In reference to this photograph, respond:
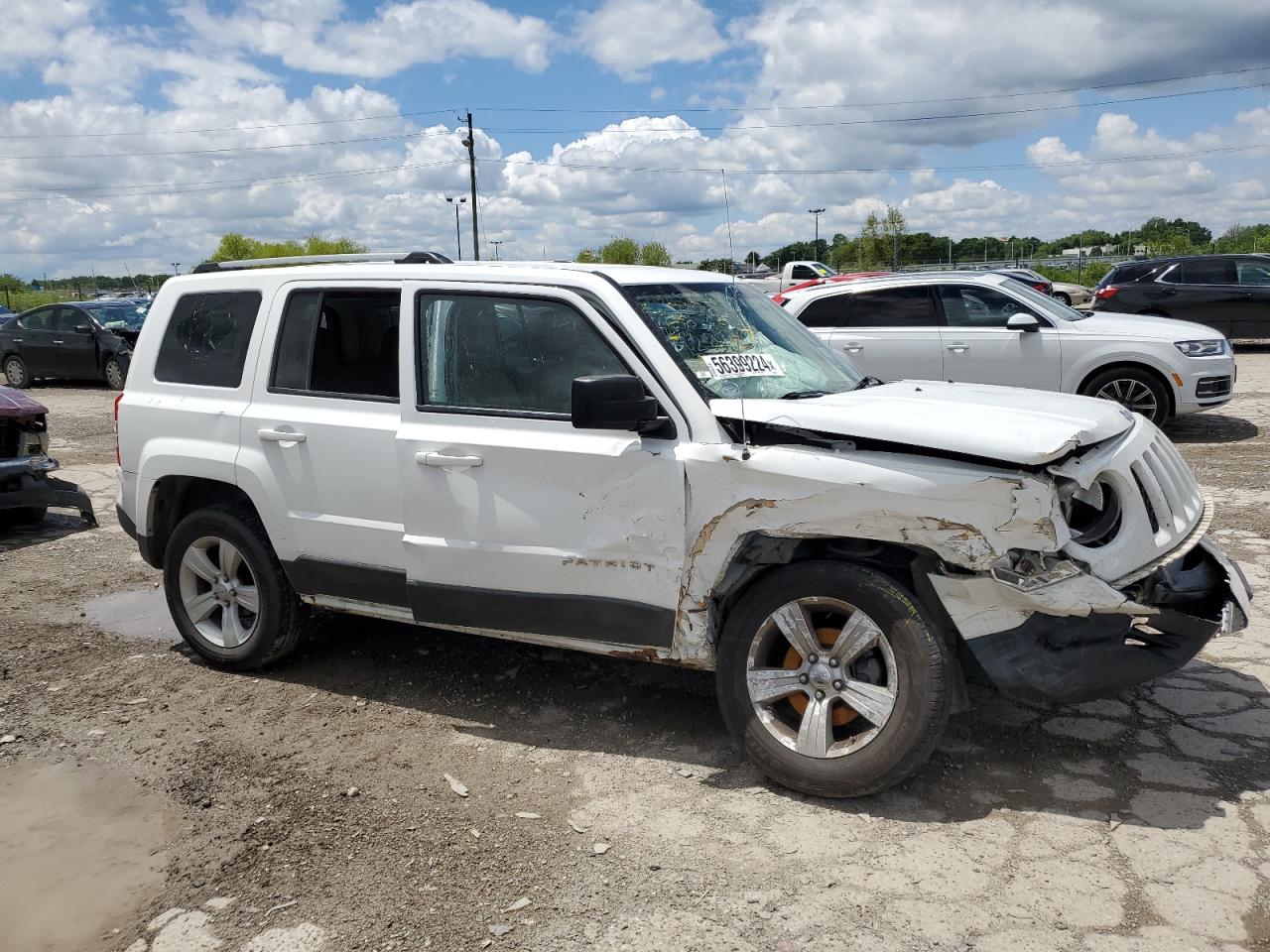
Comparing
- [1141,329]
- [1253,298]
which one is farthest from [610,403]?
[1253,298]

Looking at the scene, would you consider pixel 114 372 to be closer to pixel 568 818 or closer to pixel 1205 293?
pixel 568 818

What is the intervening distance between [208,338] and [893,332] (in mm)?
7496

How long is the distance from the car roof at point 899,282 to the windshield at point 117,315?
13.3m

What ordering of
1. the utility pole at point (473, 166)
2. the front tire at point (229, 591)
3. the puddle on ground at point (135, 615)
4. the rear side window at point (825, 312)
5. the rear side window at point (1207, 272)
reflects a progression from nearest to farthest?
the front tire at point (229, 591)
the puddle on ground at point (135, 615)
the rear side window at point (825, 312)
the rear side window at point (1207, 272)
the utility pole at point (473, 166)

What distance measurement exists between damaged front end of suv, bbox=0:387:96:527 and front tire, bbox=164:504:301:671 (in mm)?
3399

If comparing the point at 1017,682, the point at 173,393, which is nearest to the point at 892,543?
the point at 1017,682

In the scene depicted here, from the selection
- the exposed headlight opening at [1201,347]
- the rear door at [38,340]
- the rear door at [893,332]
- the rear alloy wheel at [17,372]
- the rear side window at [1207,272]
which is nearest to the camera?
the exposed headlight opening at [1201,347]

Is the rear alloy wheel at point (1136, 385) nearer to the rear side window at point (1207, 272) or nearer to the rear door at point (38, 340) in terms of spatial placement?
the rear side window at point (1207, 272)

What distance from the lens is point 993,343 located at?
34.2ft

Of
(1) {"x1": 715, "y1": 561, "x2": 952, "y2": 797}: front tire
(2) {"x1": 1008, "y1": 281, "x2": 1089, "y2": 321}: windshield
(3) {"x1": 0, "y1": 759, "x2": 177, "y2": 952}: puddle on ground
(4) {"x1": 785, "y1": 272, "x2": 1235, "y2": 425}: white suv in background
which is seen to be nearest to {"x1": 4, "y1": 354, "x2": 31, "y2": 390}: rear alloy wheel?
(4) {"x1": 785, "y1": 272, "x2": 1235, "y2": 425}: white suv in background

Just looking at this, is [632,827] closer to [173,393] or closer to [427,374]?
[427,374]

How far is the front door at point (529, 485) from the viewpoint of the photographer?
3865 mm

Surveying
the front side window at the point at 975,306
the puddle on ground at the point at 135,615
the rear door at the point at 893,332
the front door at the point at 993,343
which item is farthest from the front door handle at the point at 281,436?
the front side window at the point at 975,306

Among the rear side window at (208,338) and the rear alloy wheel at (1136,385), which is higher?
the rear side window at (208,338)
